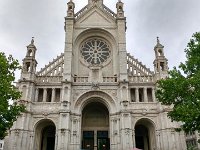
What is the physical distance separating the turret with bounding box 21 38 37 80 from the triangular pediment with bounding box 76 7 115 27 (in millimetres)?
8799

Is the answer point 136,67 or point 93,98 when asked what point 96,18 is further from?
point 93,98

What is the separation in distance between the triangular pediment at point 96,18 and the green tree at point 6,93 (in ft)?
67.7

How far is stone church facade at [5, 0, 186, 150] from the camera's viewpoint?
3038cm

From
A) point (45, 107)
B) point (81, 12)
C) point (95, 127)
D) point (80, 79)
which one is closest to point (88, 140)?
point (95, 127)

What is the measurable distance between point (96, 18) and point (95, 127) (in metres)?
18.0

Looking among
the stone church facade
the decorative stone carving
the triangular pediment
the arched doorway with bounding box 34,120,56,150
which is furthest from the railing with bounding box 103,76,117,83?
the arched doorway with bounding box 34,120,56,150

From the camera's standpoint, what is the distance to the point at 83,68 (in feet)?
119

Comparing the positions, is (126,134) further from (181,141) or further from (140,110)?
(181,141)

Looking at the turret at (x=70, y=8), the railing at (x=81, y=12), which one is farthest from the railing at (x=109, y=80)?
the railing at (x=81, y=12)

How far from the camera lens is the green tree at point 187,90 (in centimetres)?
Answer: 1838

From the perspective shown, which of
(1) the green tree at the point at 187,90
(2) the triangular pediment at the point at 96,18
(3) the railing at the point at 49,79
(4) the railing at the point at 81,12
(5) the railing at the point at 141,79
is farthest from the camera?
(4) the railing at the point at 81,12

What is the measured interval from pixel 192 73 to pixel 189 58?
1.33m

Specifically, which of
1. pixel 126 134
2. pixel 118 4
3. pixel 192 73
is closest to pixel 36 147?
pixel 126 134

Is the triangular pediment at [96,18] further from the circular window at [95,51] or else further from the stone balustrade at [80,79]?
the stone balustrade at [80,79]
